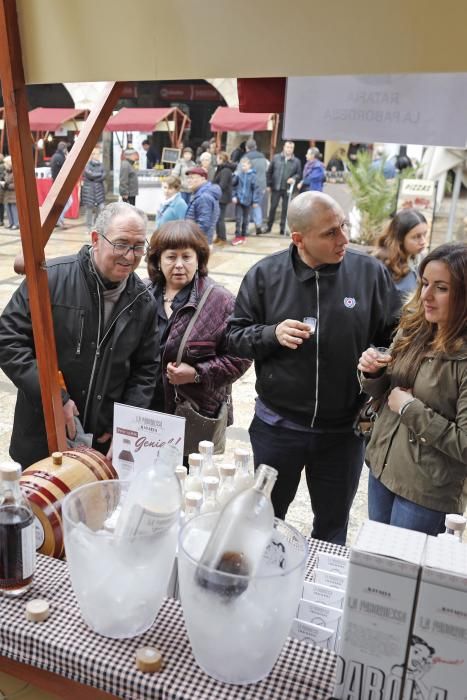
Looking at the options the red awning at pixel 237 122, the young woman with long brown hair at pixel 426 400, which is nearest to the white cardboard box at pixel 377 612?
the young woman with long brown hair at pixel 426 400

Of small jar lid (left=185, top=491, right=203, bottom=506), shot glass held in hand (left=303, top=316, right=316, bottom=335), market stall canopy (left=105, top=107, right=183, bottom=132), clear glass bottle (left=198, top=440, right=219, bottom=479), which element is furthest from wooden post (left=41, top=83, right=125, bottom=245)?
market stall canopy (left=105, top=107, right=183, bottom=132)

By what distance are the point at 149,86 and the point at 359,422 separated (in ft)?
77.9

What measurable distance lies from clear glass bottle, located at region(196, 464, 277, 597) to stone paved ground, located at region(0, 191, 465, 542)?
8.01 feet

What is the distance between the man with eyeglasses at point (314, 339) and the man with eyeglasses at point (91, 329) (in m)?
0.48

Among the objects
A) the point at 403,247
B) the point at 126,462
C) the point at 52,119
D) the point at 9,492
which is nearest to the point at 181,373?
the point at 126,462

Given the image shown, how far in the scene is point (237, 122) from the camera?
17.0m

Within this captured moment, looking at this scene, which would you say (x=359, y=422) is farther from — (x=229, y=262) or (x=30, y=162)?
(x=229, y=262)

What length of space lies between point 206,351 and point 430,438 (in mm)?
1154

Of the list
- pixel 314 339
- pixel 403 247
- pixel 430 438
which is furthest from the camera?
pixel 403 247

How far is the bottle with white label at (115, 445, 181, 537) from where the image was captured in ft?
3.72

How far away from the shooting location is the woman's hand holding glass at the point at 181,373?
2.81 m

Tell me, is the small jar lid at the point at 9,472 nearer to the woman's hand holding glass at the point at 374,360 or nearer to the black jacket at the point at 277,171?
the woman's hand holding glass at the point at 374,360

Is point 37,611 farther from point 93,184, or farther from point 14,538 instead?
point 93,184

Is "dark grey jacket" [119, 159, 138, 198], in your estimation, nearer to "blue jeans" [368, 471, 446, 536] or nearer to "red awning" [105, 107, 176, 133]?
"red awning" [105, 107, 176, 133]
